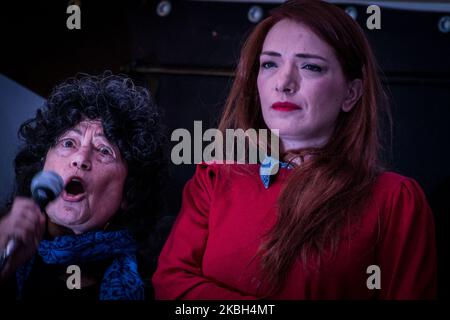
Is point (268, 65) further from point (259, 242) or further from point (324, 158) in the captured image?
point (259, 242)

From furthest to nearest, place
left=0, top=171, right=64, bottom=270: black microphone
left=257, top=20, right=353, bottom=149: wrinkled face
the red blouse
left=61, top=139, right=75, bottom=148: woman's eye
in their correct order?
1. left=61, top=139, right=75, bottom=148: woman's eye
2. left=257, top=20, right=353, bottom=149: wrinkled face
3. the red blouse
4. left=0, top=171, right=64, bottom=270: black microphone

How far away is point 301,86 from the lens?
4.80 feet

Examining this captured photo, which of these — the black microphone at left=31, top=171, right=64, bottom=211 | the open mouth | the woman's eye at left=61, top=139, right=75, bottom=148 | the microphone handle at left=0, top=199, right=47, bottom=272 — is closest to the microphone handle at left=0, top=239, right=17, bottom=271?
the microphone handle at left=0, top=199, right=47, bottom=272

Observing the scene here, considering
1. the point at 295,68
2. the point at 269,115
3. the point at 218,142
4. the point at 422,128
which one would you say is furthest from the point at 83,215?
the point at 422,128

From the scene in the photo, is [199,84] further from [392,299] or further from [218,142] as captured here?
[392,299]

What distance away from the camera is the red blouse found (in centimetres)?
136

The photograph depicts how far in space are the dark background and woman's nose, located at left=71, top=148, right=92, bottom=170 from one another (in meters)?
0.26

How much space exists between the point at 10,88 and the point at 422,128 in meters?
1.25

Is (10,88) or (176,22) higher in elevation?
(176,22)

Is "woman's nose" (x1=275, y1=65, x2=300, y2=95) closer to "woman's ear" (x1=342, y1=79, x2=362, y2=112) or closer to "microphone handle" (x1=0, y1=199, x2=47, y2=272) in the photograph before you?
"woman's ear" (x1=342, y1=79, x2=362, y2=112)

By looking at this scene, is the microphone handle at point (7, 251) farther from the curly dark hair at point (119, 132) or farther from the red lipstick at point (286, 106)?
the red lipstick at point (286, 106)

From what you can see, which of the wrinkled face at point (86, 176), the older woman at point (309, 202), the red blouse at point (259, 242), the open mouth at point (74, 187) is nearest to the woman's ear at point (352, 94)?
the older woman at point (309, 202)

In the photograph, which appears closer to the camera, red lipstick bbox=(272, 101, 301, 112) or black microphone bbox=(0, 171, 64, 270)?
black microphone bbox=(0, 171, 64, 270)
